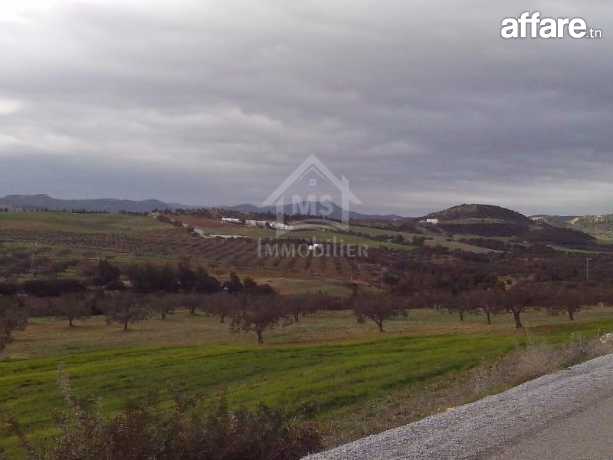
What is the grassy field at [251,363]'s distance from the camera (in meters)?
23.3

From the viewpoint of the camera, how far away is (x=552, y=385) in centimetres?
1417

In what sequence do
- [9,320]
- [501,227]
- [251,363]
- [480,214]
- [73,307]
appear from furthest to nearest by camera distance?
[480,214] < [501,227] < [73,307] < [9,320] < [251,363]

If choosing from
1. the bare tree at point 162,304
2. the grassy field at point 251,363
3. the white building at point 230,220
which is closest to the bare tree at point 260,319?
the grassy field at point 251,363

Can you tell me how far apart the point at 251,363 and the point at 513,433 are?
85.0ft

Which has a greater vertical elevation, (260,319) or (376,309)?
(376,309)

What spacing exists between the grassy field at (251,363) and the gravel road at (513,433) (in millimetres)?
2228

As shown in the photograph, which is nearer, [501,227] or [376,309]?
[376,309]

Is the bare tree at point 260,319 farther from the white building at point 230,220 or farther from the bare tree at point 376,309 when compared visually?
the white building at point 230,220

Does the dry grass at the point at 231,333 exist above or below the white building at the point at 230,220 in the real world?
below

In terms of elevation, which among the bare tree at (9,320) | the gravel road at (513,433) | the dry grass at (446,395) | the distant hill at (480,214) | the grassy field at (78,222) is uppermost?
the distant hill at (480,214)

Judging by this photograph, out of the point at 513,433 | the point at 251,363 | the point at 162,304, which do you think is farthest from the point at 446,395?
the point at 162,304

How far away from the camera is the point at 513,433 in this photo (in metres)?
9.57

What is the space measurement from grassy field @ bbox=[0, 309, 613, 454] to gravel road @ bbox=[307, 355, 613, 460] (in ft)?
7.31

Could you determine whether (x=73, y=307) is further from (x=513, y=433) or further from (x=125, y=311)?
(x=513, y=433)
